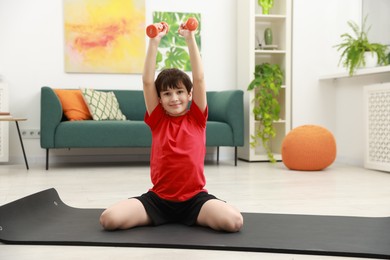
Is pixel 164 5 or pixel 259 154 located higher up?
pixel 164 5

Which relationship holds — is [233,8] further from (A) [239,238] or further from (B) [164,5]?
(A) [239,238]

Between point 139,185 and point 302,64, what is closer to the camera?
point 139,185

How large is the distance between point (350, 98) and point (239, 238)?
333 cm

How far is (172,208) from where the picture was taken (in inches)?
72.8

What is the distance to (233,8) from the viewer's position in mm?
4977

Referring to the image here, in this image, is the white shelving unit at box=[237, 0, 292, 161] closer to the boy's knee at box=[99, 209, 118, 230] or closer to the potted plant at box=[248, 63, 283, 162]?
the potted plant at box=[248, 63, 283, 162]

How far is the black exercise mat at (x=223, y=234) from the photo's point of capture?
5.07 ft

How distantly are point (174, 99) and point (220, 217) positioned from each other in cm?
47

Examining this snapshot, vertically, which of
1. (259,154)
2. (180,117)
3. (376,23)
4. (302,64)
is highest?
(376,23)

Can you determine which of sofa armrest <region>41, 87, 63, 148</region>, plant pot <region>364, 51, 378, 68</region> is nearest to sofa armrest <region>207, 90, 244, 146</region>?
plant pot <region>364, 51, 378, 68</region>

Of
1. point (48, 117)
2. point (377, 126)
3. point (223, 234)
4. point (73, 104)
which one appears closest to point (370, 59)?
point (377, 126)

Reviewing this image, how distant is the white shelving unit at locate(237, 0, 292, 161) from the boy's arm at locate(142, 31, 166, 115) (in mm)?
2833

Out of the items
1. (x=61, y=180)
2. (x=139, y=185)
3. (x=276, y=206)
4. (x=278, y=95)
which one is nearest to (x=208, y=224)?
(x=276, y=206)

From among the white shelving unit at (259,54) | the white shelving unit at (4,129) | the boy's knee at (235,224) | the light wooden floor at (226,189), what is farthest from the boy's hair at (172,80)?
the white shelving unit at (4,129)
